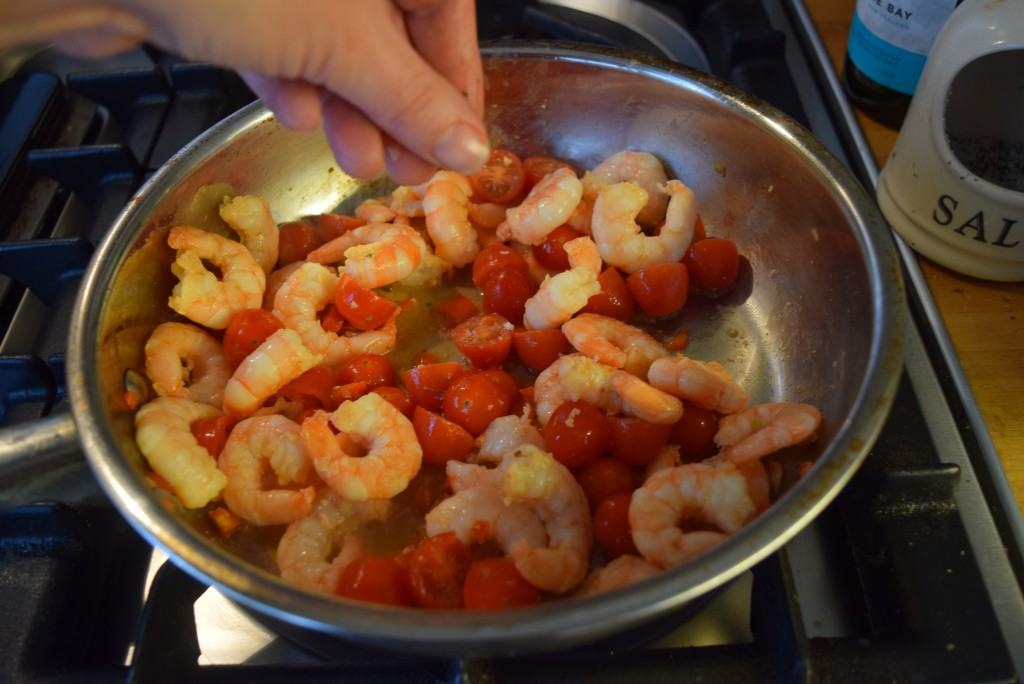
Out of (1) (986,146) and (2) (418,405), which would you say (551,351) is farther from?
(1) (986,146)

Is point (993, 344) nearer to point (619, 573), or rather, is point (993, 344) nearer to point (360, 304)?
point (619, 573)

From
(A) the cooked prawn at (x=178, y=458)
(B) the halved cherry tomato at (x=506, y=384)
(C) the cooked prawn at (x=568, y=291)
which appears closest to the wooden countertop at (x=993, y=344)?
(C) the cooked prawn at (x=568, y=291)

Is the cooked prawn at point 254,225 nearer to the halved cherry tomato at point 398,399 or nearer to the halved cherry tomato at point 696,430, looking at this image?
the halved cherry tomato at point 398,399

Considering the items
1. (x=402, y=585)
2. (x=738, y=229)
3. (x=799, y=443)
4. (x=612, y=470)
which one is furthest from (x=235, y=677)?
(x=738, y=229)

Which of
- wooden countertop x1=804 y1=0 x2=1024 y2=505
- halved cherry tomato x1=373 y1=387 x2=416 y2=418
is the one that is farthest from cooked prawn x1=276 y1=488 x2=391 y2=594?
wooden countertop x1=804 y1=0 x2=1024 y2=505

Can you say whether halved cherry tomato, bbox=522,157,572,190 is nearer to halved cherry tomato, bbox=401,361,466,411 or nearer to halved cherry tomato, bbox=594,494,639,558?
halved cherry tomato, bbox=401,361,466,411

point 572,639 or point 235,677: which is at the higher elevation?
point 572,639

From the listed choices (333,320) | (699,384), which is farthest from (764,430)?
(333,320)
